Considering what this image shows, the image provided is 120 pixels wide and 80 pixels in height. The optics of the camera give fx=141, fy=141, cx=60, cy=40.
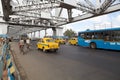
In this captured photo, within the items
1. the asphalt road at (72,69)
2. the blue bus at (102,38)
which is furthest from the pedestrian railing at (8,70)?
the blue bus at (102,38)

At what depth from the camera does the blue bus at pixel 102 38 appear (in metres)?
18.2

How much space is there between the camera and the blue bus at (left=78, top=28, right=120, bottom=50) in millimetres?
18234

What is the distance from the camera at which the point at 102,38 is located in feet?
67.3

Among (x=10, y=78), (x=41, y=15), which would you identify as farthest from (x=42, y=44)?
(x=41, y=15)

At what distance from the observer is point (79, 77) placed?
6.84 m

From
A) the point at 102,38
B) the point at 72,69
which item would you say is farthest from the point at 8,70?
the point at 102,38

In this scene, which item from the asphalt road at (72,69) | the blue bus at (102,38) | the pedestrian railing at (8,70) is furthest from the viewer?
the blue bus at (102,38)

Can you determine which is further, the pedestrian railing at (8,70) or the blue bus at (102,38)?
the blue bus at (102,38)

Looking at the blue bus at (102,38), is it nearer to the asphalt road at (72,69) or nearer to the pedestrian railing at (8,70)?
the asphalt road at (72,69)

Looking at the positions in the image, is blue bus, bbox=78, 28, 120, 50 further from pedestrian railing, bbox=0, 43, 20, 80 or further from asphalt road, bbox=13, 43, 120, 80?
pedestrian railing, bbox=0, 43, 20, 80

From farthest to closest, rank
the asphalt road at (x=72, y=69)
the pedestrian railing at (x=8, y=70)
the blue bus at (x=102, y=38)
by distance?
the blue bus at (x=102, y=38) → the asphalt road at (x=72, y=69) → the pedestrian railing at (x=8, y=70)

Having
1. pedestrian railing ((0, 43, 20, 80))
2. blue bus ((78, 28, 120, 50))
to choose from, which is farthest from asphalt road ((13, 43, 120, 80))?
blue bus ((78, 28, 120, 50))

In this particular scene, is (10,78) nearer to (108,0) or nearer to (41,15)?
(108,0)

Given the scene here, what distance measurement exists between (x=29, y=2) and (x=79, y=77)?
924 inches
